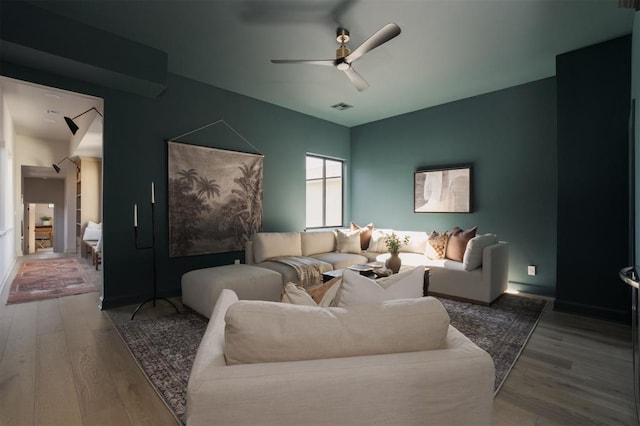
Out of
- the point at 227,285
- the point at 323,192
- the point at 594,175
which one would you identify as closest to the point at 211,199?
the point at 227,285

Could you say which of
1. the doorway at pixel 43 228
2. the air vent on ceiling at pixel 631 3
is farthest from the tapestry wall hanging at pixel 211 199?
the doorway at pixel 43 228

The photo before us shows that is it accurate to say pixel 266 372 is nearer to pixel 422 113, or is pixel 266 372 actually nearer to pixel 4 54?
pixel 4 54

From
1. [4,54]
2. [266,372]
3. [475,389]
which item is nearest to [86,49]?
[4,54]

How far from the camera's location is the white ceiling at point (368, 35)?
102 inches

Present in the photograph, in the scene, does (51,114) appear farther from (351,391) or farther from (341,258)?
(351,391)

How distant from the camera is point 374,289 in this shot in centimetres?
131

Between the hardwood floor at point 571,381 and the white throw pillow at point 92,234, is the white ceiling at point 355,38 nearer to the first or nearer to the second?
the white throw pillow at point 92,234

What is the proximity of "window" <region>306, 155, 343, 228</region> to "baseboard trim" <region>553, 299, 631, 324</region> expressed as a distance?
12.7 feet

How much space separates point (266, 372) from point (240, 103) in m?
4.40

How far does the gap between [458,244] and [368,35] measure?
2753 mm

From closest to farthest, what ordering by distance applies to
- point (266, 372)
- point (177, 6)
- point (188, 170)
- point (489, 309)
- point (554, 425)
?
point (266, 372), point (554, 425), point (177, 6), point (489, 309), point (188, 170)

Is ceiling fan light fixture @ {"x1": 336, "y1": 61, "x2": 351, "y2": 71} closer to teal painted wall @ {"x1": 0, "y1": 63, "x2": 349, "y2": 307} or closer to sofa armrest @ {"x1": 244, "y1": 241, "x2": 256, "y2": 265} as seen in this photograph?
teal painted wall @ {"x1": 0, "y1": 63, "x2": 349, "y2": 307}

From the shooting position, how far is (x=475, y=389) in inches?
39.4

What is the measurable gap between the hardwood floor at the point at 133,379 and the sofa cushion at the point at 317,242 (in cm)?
259
